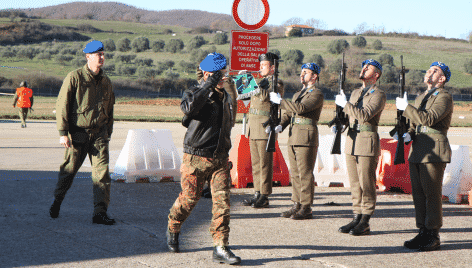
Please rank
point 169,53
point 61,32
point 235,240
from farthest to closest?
point 61,32
point 169,53
point 235,240

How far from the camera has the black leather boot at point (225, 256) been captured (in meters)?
4.96

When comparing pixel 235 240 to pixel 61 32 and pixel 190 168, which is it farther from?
pixel 61 32

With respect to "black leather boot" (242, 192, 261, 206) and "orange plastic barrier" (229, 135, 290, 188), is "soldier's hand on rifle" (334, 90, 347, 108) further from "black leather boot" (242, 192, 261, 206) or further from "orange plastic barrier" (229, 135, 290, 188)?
"orange plastic barrier" (229, 135, 290, 188)

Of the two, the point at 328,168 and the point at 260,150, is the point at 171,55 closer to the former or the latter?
the point at 328,168

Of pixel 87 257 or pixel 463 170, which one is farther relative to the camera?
pixel 463 170

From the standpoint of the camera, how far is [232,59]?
33.3 feet

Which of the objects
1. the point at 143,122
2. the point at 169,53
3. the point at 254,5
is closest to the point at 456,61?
the point at 169,53

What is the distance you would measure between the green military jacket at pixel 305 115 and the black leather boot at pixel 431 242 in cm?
195

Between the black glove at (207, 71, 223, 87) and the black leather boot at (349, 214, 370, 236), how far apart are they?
2.57 m

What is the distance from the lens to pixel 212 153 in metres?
5.09

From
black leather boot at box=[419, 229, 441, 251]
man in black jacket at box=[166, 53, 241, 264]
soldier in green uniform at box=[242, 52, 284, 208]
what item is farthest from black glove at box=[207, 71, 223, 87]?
black leather boot at box=[419, 229, 441, 251]

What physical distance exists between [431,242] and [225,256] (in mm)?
2293

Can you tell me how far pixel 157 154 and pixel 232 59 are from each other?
2.27 metres

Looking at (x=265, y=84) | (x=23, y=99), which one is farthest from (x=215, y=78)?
(x=23, y=99)
